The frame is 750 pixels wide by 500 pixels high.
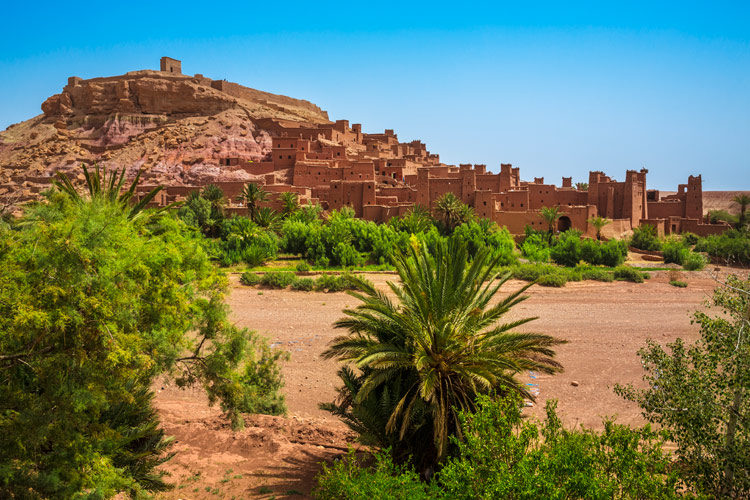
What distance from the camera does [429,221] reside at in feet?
108

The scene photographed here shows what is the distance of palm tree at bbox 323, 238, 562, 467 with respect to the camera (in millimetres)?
6387

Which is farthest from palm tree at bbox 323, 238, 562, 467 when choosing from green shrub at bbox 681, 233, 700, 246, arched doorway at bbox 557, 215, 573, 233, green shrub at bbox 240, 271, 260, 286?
green shrub at bbox 681, 233, 700, 246

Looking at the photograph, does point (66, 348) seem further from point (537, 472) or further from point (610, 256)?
point (610, 256)

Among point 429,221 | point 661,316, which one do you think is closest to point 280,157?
point 429,221

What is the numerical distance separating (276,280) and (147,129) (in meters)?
34.4

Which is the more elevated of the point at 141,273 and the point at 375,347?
the point at 141,273

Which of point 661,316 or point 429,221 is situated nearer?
point 661,316

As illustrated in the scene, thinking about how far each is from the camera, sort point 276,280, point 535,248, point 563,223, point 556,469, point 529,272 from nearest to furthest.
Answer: point 556,469
point 276,280
point 529,272
point 535,248
point 563,223

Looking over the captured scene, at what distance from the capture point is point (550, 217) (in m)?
33.6

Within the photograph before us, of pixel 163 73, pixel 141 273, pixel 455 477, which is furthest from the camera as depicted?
pixel 163 73

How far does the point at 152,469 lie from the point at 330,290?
52.6 ft

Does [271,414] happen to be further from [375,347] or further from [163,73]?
[163,73]

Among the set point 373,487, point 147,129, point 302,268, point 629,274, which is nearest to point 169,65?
point 147,129

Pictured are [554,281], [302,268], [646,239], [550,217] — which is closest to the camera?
[554,281]
